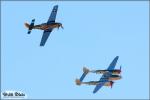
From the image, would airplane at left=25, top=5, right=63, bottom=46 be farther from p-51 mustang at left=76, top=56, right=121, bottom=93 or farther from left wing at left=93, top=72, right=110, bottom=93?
left wing at left=93, top=72, right=110, bottom=93

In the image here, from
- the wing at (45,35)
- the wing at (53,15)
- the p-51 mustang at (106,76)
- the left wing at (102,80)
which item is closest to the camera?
the wing at (53,15)

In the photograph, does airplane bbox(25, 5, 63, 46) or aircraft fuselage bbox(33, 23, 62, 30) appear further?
aircraft fuselage bbox(33, 23, 62, 30)

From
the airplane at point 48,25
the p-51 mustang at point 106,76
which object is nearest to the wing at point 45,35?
the airplane at point 48,25

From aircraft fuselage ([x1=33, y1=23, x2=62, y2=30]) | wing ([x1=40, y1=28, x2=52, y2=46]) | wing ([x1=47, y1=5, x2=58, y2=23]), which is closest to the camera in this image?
wing ([x1=47, y1=5, x2=58, y2=23])

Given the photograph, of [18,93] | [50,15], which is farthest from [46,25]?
[18,93]

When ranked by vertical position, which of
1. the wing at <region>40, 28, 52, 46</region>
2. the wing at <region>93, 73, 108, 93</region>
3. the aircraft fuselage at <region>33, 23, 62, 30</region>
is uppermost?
the aircraft fuselage at <region>33, 23, 62, 30</region>

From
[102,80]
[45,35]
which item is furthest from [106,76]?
[45,35]

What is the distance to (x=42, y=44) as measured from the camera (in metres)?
136

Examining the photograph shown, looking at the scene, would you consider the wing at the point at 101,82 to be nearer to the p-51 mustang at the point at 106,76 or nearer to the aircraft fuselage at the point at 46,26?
the p-51 mustang at the point at 106,76

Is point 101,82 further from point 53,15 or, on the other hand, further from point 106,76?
point 53,15

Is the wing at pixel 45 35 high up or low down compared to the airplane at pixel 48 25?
down

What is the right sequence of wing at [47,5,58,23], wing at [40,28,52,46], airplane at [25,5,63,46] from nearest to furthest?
wing at [47,5,58,23], airplane at [25,5,63,46], wing at [40,28,52,46]

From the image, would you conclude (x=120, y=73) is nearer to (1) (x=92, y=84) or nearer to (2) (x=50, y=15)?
(1) (x=92, y=84)

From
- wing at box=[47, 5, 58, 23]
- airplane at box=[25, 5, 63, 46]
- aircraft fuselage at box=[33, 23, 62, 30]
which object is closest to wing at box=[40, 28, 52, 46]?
airplane at box=[25, 5, 63, 46]
